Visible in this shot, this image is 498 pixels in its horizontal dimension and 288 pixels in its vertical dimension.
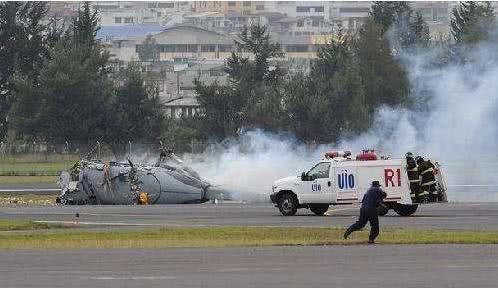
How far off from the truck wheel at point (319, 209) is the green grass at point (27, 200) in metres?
16.0

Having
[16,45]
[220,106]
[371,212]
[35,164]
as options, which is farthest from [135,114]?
[371,212]

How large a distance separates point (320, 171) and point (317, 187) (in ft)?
2.07

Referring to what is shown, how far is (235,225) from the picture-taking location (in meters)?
46.2

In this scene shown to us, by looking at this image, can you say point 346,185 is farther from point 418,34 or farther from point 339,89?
point 418,34

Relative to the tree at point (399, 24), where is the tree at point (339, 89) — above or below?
below

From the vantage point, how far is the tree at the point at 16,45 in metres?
128

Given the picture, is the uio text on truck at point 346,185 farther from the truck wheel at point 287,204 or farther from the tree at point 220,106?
the tree at point 220,106

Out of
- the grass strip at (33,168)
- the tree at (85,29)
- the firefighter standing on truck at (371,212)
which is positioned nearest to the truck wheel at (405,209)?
the firefighter standing on truck at (371,212)

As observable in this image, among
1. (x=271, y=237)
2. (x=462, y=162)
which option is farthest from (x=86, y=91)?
(x=271, y=237)

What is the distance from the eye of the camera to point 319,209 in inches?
2106

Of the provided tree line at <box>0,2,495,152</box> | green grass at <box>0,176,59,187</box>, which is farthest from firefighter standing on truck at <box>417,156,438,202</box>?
tree line at <box>0,2,495,152</box>

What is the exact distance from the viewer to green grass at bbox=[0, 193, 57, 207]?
65.7m

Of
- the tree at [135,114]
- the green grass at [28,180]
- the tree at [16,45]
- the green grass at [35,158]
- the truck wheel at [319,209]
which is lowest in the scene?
the truck wheel at [319,209]

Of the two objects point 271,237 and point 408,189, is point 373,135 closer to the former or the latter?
point 408,189
